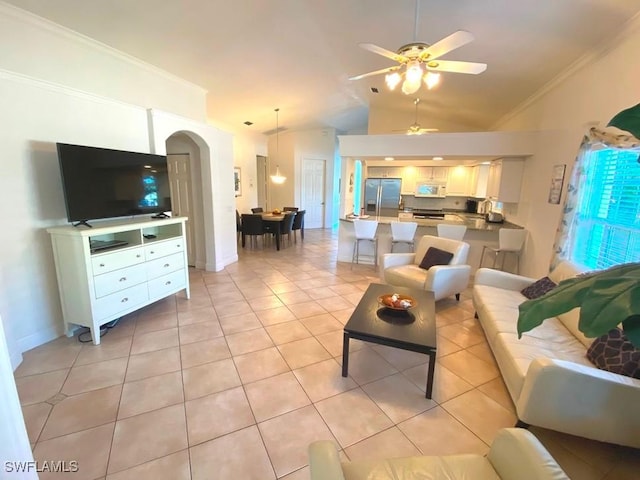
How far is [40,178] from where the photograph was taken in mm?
2623

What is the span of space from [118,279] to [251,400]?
1.90 metres

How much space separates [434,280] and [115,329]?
11.6 ft

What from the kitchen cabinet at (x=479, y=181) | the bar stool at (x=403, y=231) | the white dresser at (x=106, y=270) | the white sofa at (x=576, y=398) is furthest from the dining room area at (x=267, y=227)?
the white sofa at (x=576, y=398)

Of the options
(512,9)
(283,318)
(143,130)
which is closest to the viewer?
(512,9)

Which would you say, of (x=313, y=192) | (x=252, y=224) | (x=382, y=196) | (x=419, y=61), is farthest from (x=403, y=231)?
(x=313, y=192)

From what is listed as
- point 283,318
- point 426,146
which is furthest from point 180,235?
point 426,146

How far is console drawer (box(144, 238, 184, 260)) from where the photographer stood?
3219 mm

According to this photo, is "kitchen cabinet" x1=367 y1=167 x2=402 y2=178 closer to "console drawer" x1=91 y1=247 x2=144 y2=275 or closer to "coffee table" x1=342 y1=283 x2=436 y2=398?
"coffee table" x1=342 y1=283 x2=436 y2=398

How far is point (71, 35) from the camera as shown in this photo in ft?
9.21

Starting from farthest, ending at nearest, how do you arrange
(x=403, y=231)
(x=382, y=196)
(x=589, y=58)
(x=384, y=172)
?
(x=384, y=172), (x=382, y=196), (x=403, y=231), (x=589, y=58)

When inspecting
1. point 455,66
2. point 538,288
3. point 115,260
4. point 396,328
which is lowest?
point 396,328

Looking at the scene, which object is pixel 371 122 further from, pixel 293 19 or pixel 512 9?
pixel 512 9

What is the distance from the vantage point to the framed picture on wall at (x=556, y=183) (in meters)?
3.42

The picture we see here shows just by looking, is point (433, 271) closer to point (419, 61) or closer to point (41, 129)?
point (419, 61)
